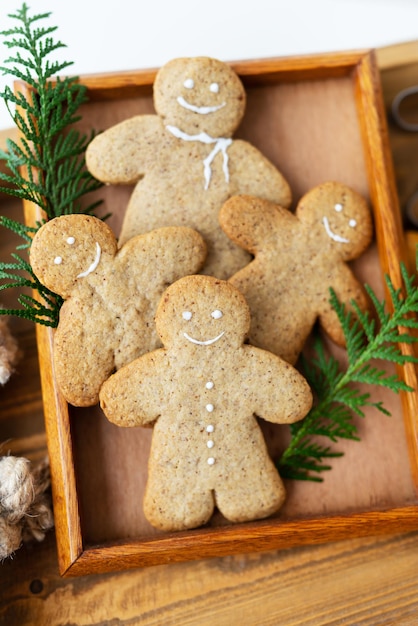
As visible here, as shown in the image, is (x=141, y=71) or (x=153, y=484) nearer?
(x=153, y=484)

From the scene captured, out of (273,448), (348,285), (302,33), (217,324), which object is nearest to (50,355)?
(217,324)

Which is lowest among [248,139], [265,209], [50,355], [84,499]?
[84,499]

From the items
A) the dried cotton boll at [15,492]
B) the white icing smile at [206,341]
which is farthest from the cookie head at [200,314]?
the dried cotton boll at [15,492]

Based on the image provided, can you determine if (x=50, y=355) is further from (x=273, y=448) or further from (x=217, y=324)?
(x=273, y=448)

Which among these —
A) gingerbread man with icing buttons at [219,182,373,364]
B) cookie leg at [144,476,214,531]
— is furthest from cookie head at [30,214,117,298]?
cookie leg at [144,476,214,531]

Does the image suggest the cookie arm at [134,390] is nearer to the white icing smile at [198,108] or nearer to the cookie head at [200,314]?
the cookie head at [200,314]

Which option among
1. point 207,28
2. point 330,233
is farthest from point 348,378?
point 207,28
